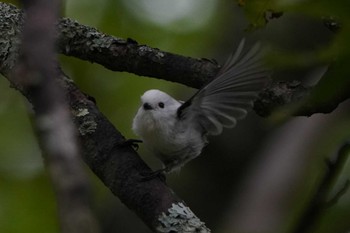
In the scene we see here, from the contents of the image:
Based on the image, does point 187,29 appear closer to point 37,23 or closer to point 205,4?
point 205,4

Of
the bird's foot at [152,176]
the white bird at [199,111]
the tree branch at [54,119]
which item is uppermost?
the white bird at [199,111]

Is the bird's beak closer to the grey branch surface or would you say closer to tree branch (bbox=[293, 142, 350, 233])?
the grey branch surface

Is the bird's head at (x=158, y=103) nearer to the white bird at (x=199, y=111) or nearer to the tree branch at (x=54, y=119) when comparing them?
the white bird at (x=199, y=111)

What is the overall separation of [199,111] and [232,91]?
0.20 m

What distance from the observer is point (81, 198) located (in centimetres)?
48

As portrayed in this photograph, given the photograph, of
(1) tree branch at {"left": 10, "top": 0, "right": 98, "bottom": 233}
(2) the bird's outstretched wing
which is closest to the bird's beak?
(2) the bird's outstretched wing

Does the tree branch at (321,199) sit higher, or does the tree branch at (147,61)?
the tree branch at (147,61)

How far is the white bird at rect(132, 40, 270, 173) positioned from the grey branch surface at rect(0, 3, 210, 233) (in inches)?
7.8

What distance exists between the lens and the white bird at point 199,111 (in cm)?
194

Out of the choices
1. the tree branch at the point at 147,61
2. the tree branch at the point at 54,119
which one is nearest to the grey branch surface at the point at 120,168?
the tree branch at the point at 147,61

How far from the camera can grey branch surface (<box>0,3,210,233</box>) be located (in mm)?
1635

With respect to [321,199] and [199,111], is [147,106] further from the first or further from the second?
[321,199]

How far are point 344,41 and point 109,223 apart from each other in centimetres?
322

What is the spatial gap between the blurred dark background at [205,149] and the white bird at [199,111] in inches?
23.0
